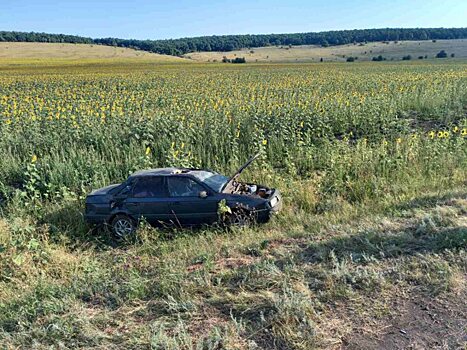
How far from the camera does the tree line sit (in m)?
139

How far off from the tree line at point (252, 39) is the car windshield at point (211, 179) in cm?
12867

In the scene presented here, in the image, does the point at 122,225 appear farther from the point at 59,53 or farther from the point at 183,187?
the point at 59,53

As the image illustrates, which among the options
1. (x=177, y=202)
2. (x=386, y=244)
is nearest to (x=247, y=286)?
(x=386, y=244)

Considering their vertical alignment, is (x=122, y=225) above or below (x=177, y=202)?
below

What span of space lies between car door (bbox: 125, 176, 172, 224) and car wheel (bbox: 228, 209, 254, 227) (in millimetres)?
1212

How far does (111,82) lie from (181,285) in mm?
37305

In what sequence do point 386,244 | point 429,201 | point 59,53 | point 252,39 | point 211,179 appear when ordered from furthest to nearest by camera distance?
point 252,39, point 59,53, point 211,179, point 429,201, point 386,244

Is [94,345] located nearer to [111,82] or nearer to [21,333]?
[21,333]

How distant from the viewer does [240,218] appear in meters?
7.61

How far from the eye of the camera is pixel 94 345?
3543mm

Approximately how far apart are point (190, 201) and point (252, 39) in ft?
553

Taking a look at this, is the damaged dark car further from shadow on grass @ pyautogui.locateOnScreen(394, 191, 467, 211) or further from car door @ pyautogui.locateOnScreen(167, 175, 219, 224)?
shadow on grass @ pyautogui.locateOnScreen(394, 191, 467, 211)

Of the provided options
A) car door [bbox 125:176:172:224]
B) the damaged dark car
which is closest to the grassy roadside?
the damaged dark car

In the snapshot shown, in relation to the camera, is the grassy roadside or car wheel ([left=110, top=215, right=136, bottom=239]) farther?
car wheel ([left=110, top=215, right=136, bottom=239])
